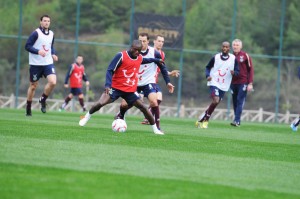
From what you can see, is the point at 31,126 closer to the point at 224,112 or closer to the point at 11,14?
the point at 224,112

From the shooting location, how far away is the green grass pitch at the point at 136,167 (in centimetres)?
841

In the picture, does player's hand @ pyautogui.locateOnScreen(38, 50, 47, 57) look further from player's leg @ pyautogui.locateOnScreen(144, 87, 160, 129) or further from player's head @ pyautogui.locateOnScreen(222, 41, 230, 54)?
player's head @ pyautogui.locateOnScreen(222, 41, 230, 54)

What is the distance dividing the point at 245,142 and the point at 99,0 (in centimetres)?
4397

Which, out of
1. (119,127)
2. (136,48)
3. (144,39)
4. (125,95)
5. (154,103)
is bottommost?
(119,127)

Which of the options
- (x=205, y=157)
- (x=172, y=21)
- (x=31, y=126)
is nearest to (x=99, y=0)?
(x=172, y=21)

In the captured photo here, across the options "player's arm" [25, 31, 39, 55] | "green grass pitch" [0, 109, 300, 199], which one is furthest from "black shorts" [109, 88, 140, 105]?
"player's arm" [25, 31, 39, 55]

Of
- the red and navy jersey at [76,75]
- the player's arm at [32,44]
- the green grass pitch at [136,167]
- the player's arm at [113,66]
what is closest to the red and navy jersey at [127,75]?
the player's arm at [113,66]

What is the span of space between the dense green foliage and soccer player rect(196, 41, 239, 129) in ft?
91.5

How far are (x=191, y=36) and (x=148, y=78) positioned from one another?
39710mm

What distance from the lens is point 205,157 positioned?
1188 centimetres

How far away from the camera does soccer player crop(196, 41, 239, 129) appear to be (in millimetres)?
20766

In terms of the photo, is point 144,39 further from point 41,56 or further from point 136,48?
point 41,56

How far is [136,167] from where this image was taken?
10.1 meters

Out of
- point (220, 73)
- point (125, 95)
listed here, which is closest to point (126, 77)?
point (125, 95)
